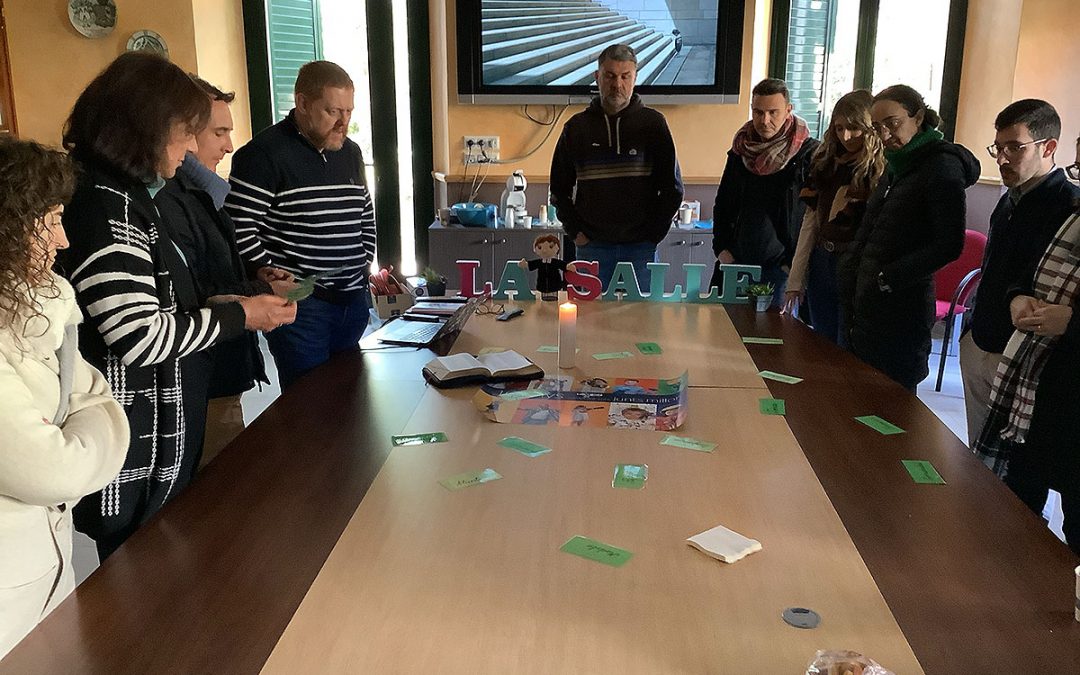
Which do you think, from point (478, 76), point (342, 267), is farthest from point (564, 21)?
point (342, 267)

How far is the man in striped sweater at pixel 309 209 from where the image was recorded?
2.41 meters

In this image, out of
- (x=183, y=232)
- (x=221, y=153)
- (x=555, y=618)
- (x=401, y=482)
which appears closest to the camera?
(x=555, y=618)

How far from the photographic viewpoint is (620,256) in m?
3.40

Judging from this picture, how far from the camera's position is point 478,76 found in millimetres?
4625

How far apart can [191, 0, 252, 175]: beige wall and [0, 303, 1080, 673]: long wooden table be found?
3212mm

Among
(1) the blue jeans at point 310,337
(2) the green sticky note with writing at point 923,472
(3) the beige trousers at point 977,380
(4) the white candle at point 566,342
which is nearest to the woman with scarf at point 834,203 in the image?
(3) the beige trousers at point 977,380

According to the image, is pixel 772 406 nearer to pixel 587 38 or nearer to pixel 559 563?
pixel 559 563

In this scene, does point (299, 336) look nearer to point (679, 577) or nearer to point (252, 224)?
point (252, 224)

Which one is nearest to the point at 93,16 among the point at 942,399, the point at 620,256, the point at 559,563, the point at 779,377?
the point at 620,256

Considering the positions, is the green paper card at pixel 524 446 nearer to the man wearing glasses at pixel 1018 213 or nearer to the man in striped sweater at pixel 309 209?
the man in striped sweater at pixel 309 209

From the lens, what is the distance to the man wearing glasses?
214cm

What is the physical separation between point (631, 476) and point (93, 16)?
12.9 feet

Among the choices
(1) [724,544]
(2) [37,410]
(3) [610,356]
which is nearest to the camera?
(2) [37,410]

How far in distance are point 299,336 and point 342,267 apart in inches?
9.9
